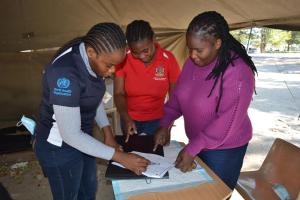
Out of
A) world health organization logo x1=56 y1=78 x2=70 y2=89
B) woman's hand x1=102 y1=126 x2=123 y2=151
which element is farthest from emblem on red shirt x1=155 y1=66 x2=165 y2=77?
world health organization logo x1=56 y1=78 x2=70 y2=89

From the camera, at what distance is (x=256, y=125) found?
5.80 meters

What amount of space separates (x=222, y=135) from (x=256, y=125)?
4.51m

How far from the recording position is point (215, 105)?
1.60 m

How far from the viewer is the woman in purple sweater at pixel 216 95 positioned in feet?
5.02

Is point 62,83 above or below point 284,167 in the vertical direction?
above

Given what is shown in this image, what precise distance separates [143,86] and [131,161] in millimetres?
888

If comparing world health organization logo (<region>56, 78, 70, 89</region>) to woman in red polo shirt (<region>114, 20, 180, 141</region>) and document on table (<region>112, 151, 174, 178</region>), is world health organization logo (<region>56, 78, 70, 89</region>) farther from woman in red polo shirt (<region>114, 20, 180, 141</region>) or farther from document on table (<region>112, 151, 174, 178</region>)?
woman in red polo shirt (<region>114, 20, 180, 141</region>)

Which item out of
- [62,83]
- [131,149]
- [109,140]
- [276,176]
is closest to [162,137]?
[131,149]

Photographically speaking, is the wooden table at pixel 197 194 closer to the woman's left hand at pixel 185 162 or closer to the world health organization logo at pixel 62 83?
the woman's left hand at pixel 185 162

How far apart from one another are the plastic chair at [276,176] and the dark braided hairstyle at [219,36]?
800mm

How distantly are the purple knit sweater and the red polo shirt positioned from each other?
1.63ft

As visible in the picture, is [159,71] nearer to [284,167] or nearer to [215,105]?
[215,105]

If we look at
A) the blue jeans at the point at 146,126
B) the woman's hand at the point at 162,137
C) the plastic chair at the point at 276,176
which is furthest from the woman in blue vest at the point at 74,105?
the plastic chair at the point at 276,176

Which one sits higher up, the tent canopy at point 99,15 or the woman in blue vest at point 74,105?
the tent canopy at point 99,15
